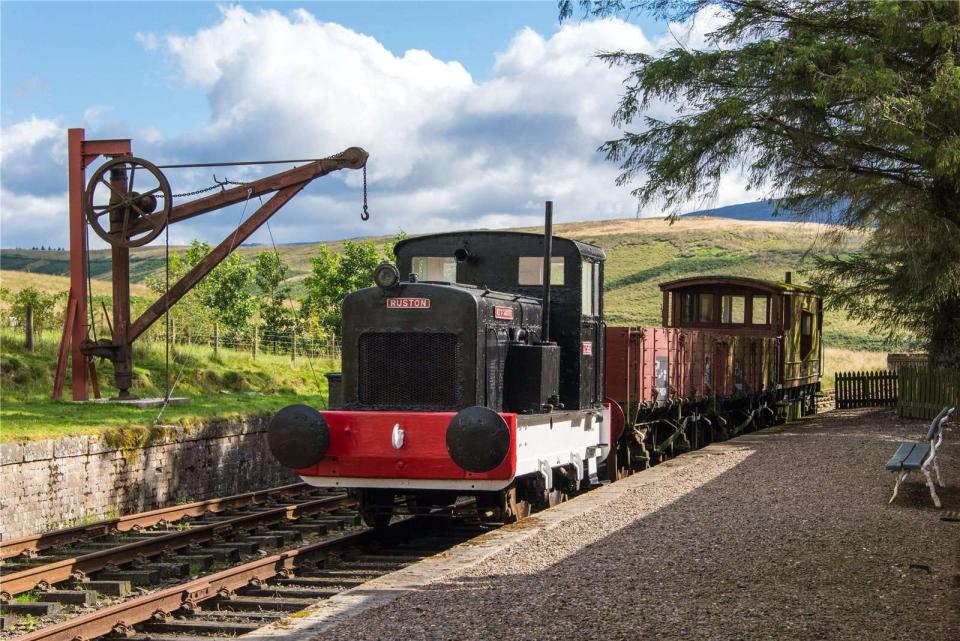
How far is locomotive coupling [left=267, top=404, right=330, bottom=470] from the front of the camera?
9.26 metres

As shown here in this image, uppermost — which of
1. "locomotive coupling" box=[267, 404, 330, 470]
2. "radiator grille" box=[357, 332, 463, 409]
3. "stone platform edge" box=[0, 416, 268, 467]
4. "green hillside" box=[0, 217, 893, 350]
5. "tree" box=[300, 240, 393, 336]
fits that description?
"green hillside" box=[0, 217, 893, 350]

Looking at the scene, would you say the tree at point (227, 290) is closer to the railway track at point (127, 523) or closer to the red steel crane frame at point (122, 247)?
the red steel crane frame at point (122, 247)

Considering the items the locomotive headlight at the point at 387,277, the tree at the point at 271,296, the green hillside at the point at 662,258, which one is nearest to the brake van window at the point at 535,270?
the locomotive headlight at the point at 387,277

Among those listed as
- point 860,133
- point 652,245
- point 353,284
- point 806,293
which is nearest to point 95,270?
point 652,245

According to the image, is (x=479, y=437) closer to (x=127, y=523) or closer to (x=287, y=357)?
(x=127, y=523)

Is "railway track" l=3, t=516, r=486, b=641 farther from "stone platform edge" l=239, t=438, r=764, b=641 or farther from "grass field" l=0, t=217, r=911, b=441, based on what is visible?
"grass field" l=0, t=217, r=911, b=441

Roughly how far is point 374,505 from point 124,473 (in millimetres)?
4216

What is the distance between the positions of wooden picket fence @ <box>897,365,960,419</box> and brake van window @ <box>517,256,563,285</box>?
1407 centimetres

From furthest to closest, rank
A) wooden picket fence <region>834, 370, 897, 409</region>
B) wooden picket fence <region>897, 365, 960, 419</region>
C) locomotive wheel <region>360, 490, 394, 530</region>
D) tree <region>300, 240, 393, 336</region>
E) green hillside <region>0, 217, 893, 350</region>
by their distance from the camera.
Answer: green hillside <region>0, 217, 893, 350</region>, tree <region>300, 240, 393, 336</region>, wooden picket fence <region>834, 370, 897, 409</region>, wooden picket fence <region>897, 365, 960, 419</region>, locomotive wheel <region>360, 490, 394, 530</region>

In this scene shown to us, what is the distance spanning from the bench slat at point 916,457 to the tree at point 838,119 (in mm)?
4441

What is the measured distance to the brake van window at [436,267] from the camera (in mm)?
11102

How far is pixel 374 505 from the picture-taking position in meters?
10.0

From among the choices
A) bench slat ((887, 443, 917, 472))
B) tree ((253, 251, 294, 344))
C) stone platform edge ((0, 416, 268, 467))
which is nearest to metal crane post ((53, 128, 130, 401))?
stone platform edge ((0, 416, 268, 467))

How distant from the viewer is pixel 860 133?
16609 millimetres
